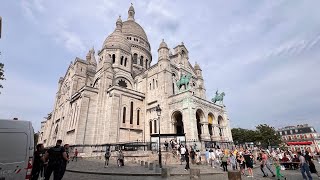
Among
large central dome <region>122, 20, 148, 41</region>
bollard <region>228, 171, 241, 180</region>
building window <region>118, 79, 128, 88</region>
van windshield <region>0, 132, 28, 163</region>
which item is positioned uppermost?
large central dome <region>122, 20, 148, 41</region>

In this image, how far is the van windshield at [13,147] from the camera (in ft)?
18.5

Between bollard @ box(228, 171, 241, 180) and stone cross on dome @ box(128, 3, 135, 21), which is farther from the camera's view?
stone cross on dome @ box(128, 3, 135, 21)

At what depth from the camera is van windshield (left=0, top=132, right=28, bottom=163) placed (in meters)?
5.62

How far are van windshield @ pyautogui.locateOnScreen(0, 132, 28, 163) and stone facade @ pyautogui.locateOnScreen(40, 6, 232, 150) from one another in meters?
18.7

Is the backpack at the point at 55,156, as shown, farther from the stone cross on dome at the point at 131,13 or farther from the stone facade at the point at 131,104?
the stone cross on dome at the point at 131,13

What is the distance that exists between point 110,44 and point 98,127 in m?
17.0

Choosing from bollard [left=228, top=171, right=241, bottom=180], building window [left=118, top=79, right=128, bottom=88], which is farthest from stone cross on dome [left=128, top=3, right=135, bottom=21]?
Answer: bollard [left=228, top=171, right=241, bottom=180]

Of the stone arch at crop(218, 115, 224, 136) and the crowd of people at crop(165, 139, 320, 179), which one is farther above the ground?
the stone arch at crop(218, 115, 224, 136)

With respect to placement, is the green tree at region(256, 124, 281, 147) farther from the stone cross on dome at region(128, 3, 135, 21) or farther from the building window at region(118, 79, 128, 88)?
the stone cross on dome at region(128, 3, 135, 21)

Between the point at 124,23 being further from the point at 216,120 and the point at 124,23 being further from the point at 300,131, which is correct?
the point at 300,131

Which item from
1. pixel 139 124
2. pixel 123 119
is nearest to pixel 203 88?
pixel 139 124

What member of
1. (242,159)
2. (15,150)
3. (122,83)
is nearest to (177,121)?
(122,83)

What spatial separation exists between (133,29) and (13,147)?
145 ft

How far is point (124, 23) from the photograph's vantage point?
48469 mm
